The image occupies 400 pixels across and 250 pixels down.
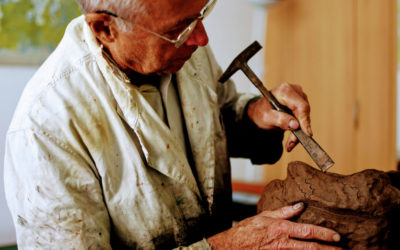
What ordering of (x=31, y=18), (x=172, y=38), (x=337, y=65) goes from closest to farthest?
(x=172, y=38)
(x=31, y=18)
(x=337, y=65)

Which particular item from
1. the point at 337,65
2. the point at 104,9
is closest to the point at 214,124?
the point at 104,9

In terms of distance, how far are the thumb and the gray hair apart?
0.73 meters

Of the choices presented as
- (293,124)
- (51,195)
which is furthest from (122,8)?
(293,124)

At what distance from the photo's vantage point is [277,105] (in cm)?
148

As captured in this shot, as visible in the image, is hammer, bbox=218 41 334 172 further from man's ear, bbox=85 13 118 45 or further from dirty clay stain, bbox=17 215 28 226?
dirty clay stain, bbox=17 215 28 226

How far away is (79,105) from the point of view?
49.5 inches

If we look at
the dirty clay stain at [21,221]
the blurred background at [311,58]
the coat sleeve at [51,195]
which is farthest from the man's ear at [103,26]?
the blurred background at [311,58]

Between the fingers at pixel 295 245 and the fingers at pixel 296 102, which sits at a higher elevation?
the fingers at pixel 296 102

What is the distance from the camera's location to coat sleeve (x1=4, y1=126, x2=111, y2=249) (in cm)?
116

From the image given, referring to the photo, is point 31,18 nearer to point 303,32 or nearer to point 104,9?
point 104,9

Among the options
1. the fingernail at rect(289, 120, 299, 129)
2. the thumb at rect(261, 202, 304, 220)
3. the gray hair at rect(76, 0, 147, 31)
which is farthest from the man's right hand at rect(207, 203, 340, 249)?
the gray hair at rect(76, 0, 147, 31)

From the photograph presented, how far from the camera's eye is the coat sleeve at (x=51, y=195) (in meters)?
1.16

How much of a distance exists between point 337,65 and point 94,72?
249 cm

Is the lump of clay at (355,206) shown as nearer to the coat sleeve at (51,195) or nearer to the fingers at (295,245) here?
the fingers at (295,245)
